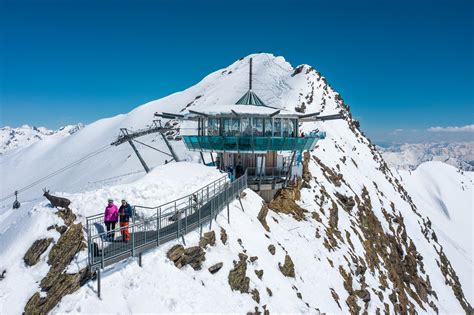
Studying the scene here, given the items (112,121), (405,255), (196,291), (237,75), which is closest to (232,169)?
(196,291)

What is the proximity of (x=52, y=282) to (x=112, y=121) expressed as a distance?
384 ft

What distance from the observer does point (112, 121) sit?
4830 inches

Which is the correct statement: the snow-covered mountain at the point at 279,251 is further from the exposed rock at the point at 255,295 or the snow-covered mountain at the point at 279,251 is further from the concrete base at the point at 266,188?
the concrete base at the point at 266,188

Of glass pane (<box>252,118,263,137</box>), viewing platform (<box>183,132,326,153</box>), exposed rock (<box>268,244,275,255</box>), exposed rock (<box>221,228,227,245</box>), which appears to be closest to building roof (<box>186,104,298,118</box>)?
glass pane (<box>252,118,263,137</box>)

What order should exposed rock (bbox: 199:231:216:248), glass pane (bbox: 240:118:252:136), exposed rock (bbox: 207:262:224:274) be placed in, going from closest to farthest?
1. exposed rock (bbox: 207:262:224:274)
2. exposed rock (bbox: 199:231:216:248)
3. glass pane (bbox: 240:118:252:136)

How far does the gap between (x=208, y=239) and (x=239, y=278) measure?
207 centimetres

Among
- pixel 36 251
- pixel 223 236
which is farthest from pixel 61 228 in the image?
pixel 223 236

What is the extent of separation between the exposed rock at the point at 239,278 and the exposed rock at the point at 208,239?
1383mm

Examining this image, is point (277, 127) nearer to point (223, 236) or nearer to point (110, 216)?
point (223, 236)

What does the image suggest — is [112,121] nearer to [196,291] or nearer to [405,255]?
[405,255]

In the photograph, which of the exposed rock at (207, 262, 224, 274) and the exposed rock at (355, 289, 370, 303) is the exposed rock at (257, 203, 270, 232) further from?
the exposed rock at (207, 262, 224, 274)

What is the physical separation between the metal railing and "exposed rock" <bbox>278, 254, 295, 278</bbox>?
4563 mm

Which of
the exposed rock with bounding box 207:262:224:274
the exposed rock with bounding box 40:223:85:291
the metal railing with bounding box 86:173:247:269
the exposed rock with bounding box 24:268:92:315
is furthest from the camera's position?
the exposed rock with bounding box 207:262:224:274

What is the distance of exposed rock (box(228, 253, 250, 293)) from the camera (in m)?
14.8
